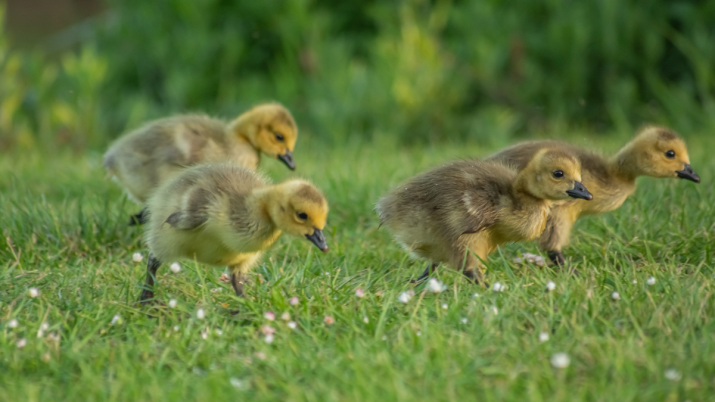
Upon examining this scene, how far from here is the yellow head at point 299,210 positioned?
3797mm

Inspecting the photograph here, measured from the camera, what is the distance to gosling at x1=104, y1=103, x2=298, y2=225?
18.0 ft

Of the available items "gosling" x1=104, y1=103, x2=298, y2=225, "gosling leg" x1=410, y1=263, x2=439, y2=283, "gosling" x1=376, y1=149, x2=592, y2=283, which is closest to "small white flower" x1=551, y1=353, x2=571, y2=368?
"gosling" x1=376, y1=149, x2=592, y2=283

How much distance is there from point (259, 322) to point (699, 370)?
167 cm

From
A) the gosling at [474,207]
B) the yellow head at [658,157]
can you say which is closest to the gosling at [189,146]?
the gosling at [474,207]

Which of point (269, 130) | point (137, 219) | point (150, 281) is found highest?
point (269, 130)

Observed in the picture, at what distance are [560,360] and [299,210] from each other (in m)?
1.38

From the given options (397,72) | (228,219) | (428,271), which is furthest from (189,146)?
(397,72)

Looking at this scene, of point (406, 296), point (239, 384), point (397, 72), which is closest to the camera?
point (239, 384)

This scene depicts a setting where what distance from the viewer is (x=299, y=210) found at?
380cm

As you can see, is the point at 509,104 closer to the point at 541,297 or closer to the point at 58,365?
the point at 541,297

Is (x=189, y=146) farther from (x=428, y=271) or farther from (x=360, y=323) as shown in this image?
(x=360, y=323)

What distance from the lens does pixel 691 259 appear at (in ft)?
14.6

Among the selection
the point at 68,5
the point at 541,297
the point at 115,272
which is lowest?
the point at 68,5

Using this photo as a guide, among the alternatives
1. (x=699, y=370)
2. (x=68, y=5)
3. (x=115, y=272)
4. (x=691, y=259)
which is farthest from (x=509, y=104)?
(x=68, y=5)
